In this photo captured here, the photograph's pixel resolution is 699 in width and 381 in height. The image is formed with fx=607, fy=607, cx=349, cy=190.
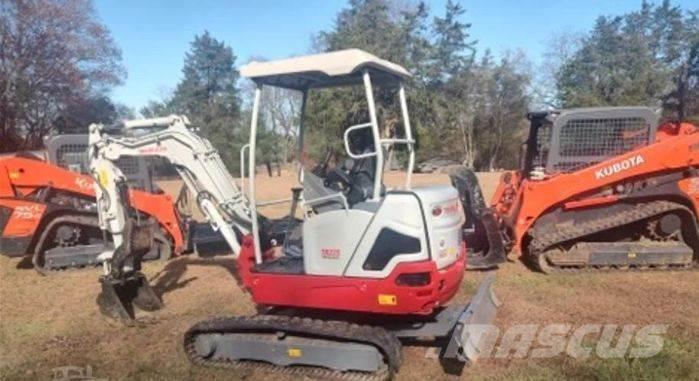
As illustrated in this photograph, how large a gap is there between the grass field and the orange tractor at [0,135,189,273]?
35 centimetres

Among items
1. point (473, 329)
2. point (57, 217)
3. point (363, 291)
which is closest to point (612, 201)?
point (473, 329)

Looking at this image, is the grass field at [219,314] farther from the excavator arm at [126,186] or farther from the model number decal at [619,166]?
the model number decal at [619,166]

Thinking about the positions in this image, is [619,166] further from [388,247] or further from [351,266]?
[351,266]

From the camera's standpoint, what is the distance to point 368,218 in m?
4.77

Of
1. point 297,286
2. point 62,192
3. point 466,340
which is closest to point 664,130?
point 466,340

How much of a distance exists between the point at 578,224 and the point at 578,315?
197 cm

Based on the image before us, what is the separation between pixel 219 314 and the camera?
22.5 ft

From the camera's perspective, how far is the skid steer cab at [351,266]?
15.5ft

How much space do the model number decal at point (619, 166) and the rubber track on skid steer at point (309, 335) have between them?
432 cm

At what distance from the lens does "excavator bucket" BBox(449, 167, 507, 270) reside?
26.1 feet

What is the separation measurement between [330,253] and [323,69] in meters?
1.48

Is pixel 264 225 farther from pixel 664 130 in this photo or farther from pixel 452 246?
pixel 664 130

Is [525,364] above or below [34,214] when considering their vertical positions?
below

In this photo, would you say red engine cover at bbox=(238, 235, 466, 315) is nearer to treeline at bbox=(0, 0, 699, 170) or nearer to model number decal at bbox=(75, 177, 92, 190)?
model number decal at bbox=(75, 177, 92, 190)
